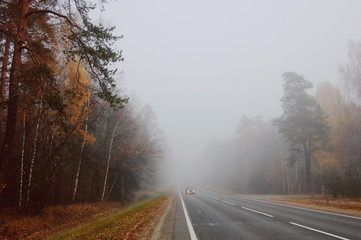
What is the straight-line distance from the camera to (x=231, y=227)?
32.8 feet

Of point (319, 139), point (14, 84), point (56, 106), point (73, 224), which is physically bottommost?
point (73, 224)

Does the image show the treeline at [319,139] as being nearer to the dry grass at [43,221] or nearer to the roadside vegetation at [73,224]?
the roadside vegetation at [73,224]

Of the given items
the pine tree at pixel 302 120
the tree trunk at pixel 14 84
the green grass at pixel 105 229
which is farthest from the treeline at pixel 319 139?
the tree trunk at pixel 14 84

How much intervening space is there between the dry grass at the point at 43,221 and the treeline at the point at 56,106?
81cm

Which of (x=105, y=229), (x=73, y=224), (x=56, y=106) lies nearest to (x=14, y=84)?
(x=56, y=106)

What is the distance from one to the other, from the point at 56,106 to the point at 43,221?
9.92 m

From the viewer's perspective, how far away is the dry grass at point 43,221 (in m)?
12.4

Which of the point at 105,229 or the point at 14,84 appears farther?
the point at 105,229

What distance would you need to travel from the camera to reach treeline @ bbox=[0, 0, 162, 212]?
9734mm

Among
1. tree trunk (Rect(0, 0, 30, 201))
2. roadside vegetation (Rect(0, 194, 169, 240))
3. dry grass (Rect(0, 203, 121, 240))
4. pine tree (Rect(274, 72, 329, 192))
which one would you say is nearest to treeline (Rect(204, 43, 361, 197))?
pine tree (Rect(274, 72, 329, 192))

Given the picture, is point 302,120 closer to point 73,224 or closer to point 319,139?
point 319,139

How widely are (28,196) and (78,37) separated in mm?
10230

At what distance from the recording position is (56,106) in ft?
30.3

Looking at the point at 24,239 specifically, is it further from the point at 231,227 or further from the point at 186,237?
the point at 231,227
